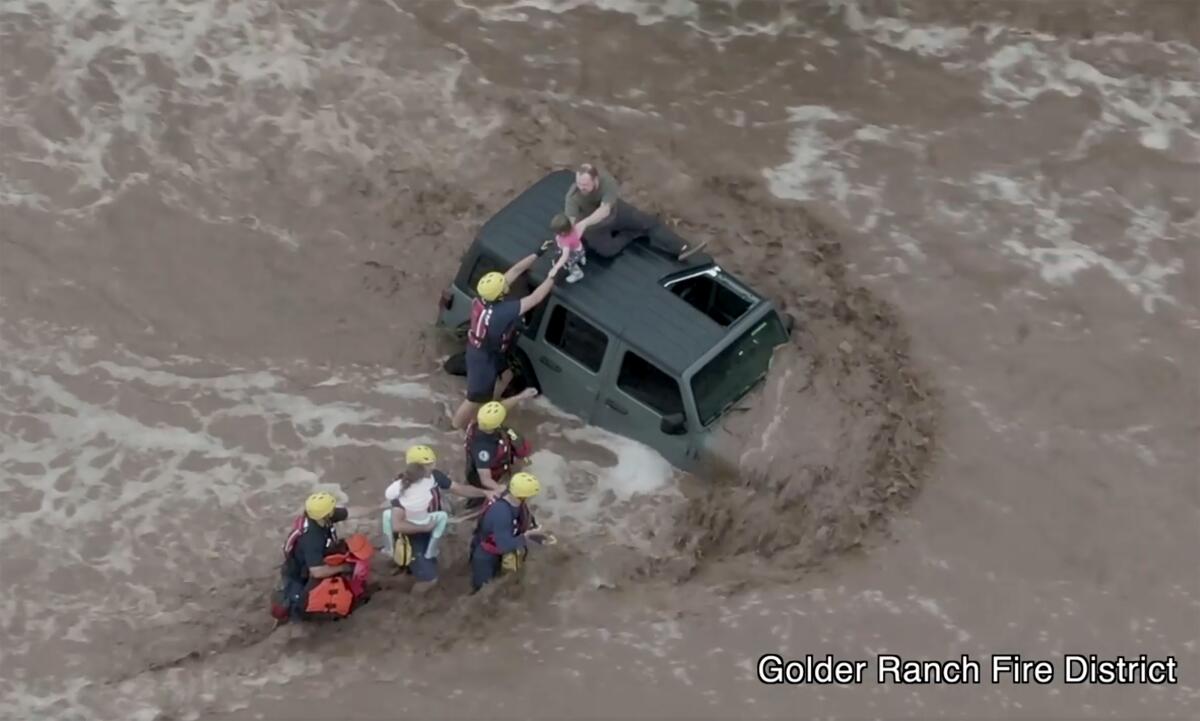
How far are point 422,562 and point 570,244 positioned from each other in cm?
243

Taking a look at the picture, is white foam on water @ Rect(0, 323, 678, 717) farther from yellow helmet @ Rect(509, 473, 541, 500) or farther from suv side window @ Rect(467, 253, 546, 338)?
yellow helmet @ Rect(509, 473, 541, 500)

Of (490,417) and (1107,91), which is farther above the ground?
(1107,91)

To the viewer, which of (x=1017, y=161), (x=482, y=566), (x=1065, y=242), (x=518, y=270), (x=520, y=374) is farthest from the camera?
(x=1017, y=161)

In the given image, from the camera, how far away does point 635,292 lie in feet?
27.9

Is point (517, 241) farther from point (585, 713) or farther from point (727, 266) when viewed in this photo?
point (585, 713)

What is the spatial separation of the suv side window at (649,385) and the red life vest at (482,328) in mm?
844

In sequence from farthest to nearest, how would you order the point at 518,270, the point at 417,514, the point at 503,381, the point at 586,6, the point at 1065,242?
the point at 586,6 < the point at 1065,242 < the point at 503,381 < the point at 518,270 < the point at 417,514

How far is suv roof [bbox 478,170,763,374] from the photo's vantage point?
8.27 m

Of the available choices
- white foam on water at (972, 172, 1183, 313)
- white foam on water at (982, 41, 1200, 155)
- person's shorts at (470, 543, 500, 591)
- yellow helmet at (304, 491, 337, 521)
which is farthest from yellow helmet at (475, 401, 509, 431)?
white foam on water at (982, 41, 1200, 155)

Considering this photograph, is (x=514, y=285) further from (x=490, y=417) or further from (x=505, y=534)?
(x=505, y=534)

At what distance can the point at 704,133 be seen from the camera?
11438mm

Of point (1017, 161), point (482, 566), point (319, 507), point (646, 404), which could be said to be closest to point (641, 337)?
point (646, 404)

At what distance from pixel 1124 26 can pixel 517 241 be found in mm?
7250

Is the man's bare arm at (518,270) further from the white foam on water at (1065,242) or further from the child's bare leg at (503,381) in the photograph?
the white foam on water at (1065,242)
